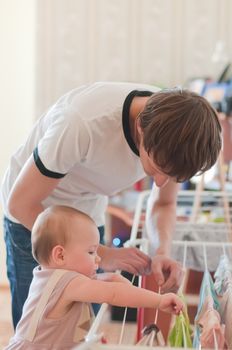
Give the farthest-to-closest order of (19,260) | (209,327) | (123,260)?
(19,260)
(123,260)
(209,327)

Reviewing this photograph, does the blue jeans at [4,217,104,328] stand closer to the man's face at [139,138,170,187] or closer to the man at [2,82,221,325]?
the man at [2,82,221,325]

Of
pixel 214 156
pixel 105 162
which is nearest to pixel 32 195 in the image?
pixel 105 162

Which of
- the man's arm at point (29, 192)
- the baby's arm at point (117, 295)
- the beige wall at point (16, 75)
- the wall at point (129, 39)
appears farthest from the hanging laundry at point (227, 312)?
the beige wall at point (16, 75)

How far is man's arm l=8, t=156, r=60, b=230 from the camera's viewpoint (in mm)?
1319

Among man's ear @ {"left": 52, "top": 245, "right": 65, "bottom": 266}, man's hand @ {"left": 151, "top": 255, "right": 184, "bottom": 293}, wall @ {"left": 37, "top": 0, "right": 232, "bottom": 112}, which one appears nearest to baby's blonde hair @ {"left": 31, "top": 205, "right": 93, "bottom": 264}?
man's ear @ {"left": 52, "top": 245, "right": 65, "bottom": 266}

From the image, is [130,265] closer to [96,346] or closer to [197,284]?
[96,346]

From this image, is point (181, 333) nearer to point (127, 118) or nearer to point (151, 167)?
point (151, 167)

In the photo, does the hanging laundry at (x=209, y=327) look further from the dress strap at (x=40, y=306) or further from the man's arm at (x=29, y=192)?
the man's arm at (x=29, y=192)

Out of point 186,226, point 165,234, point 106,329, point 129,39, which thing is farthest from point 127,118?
point 129,39

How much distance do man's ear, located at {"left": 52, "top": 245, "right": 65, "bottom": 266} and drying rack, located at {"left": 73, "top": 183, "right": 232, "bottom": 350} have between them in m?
0.14

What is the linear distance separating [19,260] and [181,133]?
Result: 25.8 inches

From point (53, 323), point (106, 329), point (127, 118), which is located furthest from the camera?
point (106, 329)

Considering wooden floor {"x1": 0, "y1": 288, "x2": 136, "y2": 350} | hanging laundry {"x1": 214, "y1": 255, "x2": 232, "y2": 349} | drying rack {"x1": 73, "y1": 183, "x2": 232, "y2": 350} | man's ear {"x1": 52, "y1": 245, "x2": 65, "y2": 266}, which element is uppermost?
man's ear {"x1": 52, "y1": 245, "x2": 65, "y2": 266}

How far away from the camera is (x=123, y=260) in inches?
56.9
